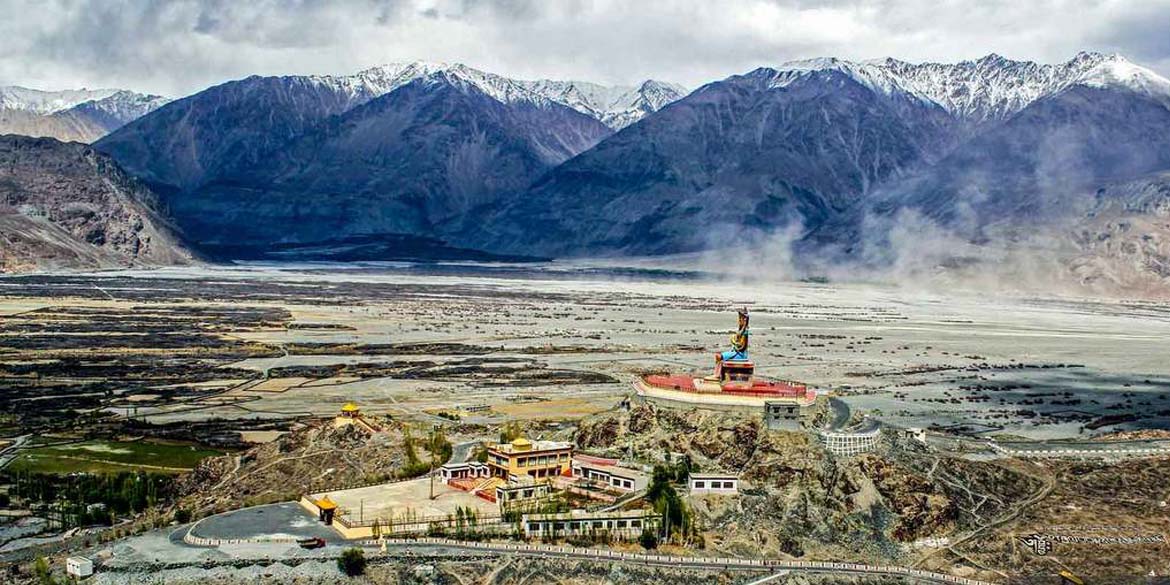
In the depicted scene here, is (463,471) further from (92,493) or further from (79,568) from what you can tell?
(92,493)

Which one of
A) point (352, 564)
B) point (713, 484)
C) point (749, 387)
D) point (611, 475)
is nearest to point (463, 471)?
point (611, 475)

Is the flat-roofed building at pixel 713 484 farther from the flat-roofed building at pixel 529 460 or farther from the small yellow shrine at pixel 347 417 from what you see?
the small yellow shrine at pixel 347 417

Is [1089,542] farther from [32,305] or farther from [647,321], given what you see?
[32,305]

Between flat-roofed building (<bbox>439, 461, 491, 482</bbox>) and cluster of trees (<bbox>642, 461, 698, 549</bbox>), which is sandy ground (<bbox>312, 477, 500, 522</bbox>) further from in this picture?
cluster of trees (<bbox>642, 461, 698, 549</bbox>)

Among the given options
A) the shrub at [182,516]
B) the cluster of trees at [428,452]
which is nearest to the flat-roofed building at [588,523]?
the cluster of trees at [428,452]

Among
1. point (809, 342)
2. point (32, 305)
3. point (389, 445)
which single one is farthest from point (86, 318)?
point (389, 445)
